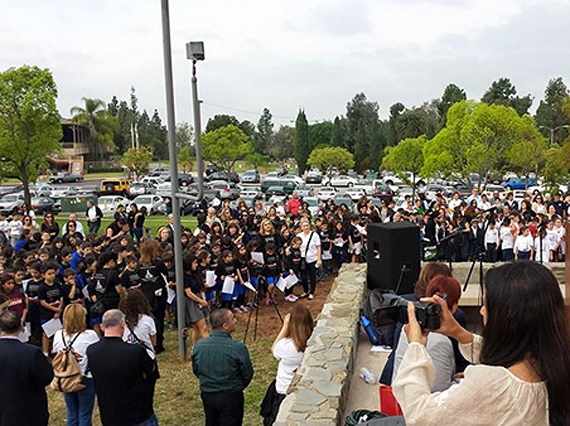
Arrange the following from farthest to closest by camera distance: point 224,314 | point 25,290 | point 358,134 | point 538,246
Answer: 1. point 358,134
2. point 538,246
3. point 25,290
4. point 224,314

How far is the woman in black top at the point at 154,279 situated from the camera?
29.3ft

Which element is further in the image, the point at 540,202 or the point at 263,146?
the point at 263,146

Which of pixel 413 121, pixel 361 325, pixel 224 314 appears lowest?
pixel 361 325

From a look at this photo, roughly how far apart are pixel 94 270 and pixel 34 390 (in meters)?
4.59

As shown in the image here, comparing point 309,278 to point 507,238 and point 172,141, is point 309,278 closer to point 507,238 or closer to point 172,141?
point 507,238

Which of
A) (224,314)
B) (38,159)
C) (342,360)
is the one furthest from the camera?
(38,159)

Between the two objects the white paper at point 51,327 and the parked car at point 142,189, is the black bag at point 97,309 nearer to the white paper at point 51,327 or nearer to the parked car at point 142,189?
the white paper at point 51,327

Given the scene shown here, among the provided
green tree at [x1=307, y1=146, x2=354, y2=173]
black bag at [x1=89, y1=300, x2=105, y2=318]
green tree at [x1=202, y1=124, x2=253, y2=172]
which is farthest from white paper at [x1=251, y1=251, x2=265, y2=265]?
green tree at [x1=307, y1=146, x2=354, y2=173]

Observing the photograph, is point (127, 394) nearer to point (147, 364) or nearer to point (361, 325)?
point (147, 364)

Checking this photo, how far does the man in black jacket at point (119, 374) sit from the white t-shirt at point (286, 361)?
4.23 feet

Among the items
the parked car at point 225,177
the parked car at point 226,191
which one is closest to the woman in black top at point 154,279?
the parked car at point 226,191

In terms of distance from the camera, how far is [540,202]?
718 inches

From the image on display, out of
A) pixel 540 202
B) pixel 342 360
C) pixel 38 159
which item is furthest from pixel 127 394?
pixel 38 159

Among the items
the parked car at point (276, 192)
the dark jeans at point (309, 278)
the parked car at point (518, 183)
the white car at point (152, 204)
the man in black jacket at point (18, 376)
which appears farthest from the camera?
the parked car at point (518, 183)
